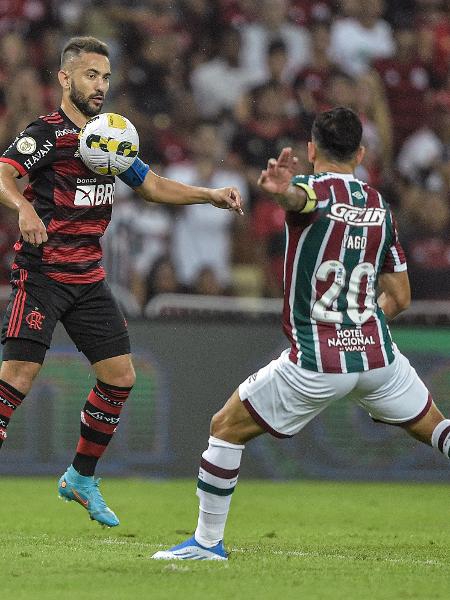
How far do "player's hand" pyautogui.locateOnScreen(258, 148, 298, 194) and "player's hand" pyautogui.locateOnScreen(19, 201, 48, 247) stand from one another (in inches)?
53.3

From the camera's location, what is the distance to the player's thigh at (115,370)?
662 centimetres

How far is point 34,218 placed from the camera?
590 cm

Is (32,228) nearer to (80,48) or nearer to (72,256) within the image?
(72,256)

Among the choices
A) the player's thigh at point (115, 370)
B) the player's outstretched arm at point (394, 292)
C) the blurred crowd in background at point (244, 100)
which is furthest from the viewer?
the blurred crowd in background at point (244, 100)

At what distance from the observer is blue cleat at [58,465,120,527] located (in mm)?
→ 6559

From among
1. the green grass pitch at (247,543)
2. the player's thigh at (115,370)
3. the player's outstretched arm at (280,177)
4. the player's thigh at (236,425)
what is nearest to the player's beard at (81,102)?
the player's thigh at (115,370)

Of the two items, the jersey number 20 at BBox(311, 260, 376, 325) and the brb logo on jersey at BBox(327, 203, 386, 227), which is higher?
the brb logo on jersey at BBox(327, 203, 386, 227)

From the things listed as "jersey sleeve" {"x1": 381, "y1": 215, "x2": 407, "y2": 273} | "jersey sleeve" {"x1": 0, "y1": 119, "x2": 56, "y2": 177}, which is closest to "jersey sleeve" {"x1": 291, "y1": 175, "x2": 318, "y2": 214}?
"jersey sleeve" {"x1": 381, "y1": 215, "x2": 407, "y2": 273}

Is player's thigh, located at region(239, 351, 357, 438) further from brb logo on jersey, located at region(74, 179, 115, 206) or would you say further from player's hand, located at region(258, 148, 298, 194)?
brb logo on jersey, located at region(74, 179, 115, 206)

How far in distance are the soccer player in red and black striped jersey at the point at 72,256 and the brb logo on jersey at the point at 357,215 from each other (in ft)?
2.69

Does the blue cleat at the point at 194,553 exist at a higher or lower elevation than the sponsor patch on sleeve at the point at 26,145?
lower

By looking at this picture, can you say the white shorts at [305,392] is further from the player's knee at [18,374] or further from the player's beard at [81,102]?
the player's beard at [81,102]

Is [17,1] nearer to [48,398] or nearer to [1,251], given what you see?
[1,251]

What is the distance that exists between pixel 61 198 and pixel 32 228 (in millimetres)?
566
